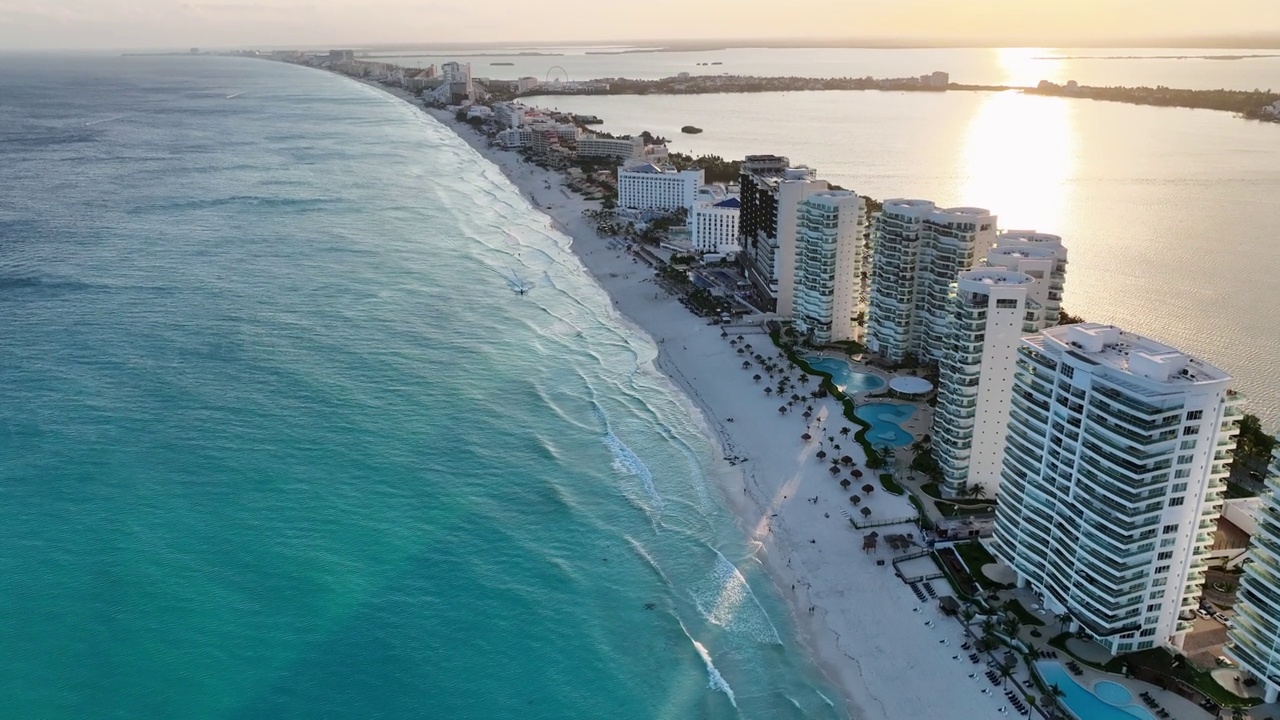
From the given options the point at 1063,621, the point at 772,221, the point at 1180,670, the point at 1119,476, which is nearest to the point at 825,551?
the point at 1063,621

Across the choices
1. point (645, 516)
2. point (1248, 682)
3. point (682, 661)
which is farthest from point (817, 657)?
point (1248, 682)

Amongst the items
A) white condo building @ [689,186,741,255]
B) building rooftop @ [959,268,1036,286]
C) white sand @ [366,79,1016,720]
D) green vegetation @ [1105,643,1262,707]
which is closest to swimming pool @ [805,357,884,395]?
white sand @ [366,79,1016,720]

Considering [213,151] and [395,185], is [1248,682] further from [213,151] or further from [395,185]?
[213,151]

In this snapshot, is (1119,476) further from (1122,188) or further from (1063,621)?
(1122,188)

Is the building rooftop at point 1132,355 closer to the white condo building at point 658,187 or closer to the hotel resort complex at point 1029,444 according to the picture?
the hotel resort complex at point 1029,444

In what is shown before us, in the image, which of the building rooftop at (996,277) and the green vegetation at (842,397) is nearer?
the building rooftop at (996,277)

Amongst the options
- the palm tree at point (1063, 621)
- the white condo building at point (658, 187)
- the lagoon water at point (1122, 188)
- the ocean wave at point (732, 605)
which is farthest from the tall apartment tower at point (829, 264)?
the white condo building at point (658, 187)

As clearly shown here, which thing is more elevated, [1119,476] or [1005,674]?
[1119,476]
